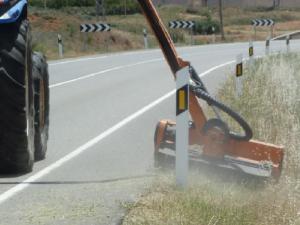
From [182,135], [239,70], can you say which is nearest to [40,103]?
[182,135]

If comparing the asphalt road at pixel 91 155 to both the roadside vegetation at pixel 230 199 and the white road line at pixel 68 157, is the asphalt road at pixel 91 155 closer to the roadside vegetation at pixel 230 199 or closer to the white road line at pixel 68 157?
the white road line at pixel 68 157

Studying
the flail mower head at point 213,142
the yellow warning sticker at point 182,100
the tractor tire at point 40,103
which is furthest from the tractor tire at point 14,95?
the yellow warning sticker at point 182,100

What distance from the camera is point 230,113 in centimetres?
759

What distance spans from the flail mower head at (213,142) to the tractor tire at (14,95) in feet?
4.32

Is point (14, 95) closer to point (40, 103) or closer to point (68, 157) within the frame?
point (40, 103)

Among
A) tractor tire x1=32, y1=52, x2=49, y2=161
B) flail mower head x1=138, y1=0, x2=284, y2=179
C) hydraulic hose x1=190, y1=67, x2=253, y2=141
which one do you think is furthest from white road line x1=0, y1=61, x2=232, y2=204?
hydraulic hose x1=190, y1=67, x2=253, y2=141

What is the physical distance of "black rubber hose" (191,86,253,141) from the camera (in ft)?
24.6

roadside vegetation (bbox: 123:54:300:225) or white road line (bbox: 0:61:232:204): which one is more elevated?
roadside vegetation (bbox: 123:54:300:225)

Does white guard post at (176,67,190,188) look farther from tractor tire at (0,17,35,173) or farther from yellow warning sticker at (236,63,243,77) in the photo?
yellow warning sticker at (236,63,243,77)

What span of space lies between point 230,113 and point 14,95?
212 centimetres

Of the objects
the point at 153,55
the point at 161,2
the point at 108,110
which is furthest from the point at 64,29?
the point at 161,2

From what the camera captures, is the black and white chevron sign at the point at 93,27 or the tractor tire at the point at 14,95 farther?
the black and white chevron sign at the point at 93,27

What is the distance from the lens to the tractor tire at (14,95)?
729cm

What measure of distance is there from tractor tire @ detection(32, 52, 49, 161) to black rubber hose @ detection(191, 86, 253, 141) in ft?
6.60
